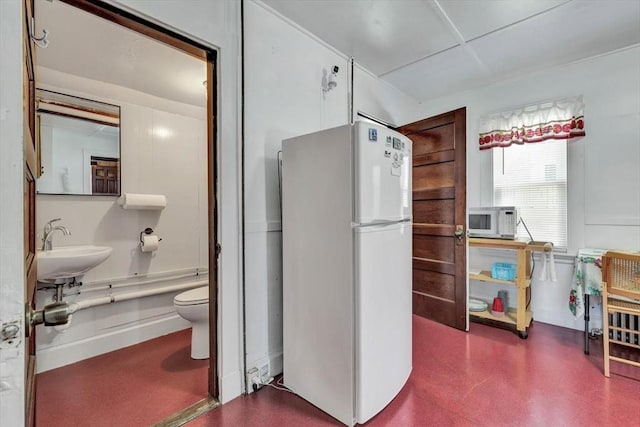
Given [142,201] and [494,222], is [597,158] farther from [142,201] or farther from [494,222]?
[142,201]

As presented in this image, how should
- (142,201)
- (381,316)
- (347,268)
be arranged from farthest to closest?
1. (142,201)
2. (381,316)
3. (347,268)

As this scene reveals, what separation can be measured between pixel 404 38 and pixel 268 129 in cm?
132

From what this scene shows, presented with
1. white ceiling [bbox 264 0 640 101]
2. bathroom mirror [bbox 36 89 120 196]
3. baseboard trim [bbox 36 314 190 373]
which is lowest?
baseboard trim [bbox 36 314 190 373]

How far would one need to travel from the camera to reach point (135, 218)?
9.05 ft

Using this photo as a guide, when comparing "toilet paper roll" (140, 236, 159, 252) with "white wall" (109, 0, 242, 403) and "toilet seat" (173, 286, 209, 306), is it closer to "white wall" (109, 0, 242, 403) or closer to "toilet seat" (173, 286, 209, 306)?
"toilet seat" (173, 286, 209, 306)

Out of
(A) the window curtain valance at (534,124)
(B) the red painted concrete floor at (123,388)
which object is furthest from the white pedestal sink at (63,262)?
(A) the window curtain valance at (534,124)

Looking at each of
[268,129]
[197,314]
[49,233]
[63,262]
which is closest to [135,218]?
[49,233]

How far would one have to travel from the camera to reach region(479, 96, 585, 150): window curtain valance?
2.76 meters

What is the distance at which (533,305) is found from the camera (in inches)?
122

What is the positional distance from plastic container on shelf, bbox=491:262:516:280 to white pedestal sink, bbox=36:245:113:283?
3.38m

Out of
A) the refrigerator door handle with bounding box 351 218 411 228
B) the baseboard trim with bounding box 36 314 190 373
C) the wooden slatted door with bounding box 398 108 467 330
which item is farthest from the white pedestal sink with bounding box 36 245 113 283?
the wooden slatted door with bounding box 398 108 467 330

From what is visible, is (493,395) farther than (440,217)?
No

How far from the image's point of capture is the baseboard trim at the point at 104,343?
2.23 metres

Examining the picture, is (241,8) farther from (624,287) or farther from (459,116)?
(624,287)
